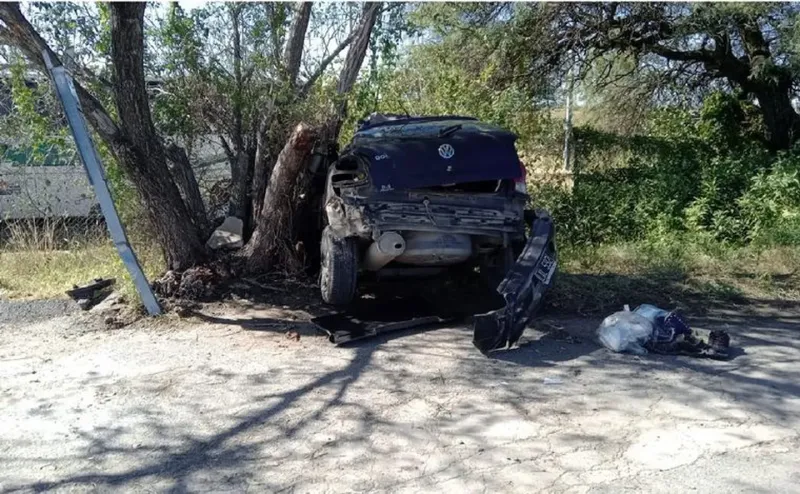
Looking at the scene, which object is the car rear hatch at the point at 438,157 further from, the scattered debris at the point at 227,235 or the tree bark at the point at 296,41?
the tree bark at the point at 296,41

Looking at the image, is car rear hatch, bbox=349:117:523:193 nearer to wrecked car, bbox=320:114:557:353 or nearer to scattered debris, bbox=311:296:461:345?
wrecked car, bbox=320:114:557:353

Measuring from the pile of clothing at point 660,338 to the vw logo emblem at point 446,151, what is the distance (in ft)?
6.17

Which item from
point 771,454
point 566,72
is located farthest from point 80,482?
point 566,72

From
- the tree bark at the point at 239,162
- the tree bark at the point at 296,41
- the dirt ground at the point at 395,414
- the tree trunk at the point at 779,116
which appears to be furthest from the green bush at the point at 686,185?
the tree bark at the point at 239,162

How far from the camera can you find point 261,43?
8.86 meters

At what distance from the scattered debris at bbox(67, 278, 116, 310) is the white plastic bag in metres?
5.06

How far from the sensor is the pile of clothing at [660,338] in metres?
5.33

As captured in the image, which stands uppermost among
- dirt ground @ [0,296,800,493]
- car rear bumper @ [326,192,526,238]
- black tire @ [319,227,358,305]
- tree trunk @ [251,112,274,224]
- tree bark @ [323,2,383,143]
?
tree bark @ [323,2,383,143]

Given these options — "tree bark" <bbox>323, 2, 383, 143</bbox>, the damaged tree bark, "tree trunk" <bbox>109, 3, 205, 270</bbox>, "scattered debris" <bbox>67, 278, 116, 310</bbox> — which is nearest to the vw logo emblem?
the damaged tree bark

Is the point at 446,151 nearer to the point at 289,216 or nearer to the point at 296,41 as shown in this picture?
the point at 289,216

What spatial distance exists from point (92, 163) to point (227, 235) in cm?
197

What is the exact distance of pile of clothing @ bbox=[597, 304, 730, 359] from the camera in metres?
5.33

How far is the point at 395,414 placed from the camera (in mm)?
4359

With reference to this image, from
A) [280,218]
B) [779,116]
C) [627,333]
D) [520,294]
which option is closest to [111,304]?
[280,218]
